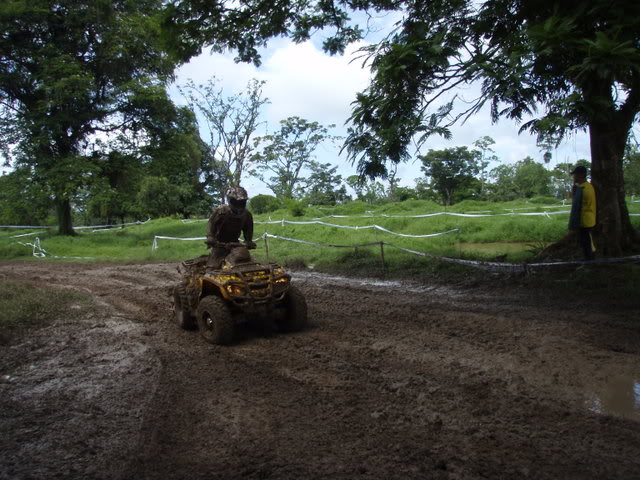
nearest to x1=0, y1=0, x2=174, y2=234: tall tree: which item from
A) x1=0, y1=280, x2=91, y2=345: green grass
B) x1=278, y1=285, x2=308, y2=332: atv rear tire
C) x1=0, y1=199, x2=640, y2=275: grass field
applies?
x1=0, y1=199, x2=640, y2=275: grass field

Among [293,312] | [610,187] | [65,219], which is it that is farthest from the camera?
[65,219]

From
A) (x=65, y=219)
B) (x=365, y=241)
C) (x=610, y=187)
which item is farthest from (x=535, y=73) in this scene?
(x=65, y=219)

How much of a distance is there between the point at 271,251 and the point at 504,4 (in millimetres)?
12932

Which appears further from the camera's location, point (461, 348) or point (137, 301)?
point (137, 301)

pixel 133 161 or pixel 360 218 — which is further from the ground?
pixel 133 161

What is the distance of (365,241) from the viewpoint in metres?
17.6

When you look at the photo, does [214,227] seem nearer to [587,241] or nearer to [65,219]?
[587,241]

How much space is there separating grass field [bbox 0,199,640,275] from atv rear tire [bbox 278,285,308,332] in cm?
532

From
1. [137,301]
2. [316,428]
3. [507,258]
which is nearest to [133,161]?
[137,301]

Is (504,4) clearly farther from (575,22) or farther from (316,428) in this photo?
(316,428)

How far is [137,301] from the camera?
398 inches

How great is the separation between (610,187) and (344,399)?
7.19 metres

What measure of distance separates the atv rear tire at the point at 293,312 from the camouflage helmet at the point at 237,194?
1.48 m

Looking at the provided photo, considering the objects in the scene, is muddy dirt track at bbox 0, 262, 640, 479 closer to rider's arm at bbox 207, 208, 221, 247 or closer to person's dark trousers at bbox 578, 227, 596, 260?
person's dark trousers at bbox 578, 227, 596, 260
